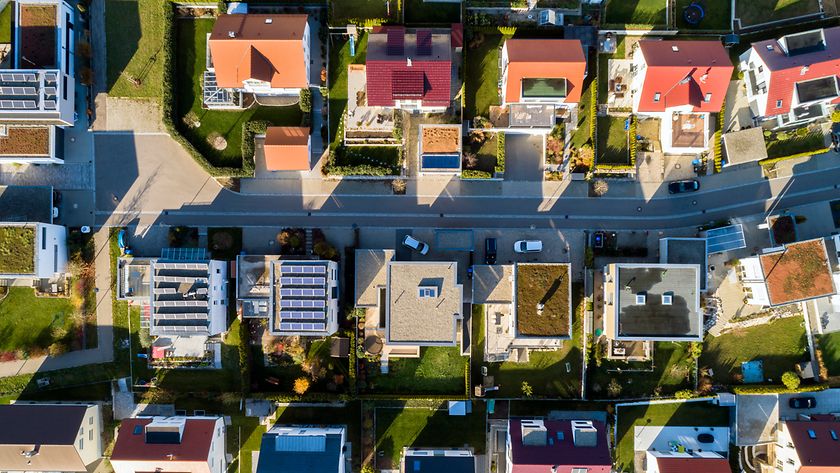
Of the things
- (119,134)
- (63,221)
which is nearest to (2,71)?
(119,134)

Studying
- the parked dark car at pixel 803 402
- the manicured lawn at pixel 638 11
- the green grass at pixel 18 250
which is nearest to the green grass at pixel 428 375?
the parked dark car at pixel 803 402

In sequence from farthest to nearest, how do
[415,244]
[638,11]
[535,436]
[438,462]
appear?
[638,11] < [415,244] < [438,462] < [535,436]

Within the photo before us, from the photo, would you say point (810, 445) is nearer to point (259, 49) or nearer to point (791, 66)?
point (791, 66)

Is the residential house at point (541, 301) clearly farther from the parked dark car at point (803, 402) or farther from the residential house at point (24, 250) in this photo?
the residential house at point (24, 250)

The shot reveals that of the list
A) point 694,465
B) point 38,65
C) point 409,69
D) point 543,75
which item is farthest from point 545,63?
point 38,65

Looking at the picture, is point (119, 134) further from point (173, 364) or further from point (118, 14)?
point (173, 364)

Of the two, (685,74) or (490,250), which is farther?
(490,250)

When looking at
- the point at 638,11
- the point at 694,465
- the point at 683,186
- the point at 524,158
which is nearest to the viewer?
the point at 694,465
